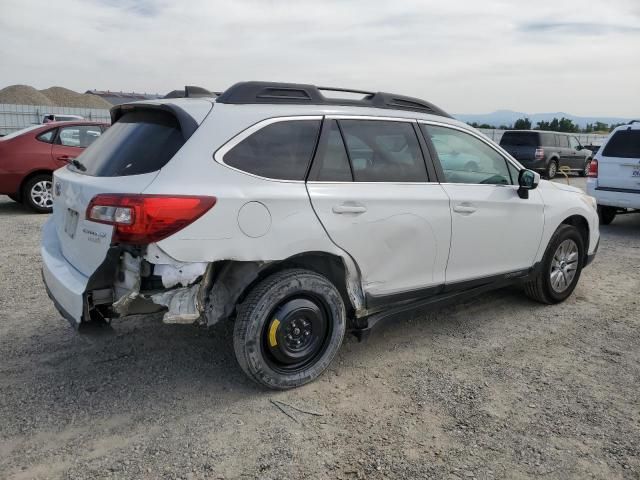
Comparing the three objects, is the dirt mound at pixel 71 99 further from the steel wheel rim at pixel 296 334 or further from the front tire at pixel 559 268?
the steel wheel rim at pixel 296 334

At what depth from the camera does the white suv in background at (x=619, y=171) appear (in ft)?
28.3

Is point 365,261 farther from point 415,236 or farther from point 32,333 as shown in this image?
point 32,333

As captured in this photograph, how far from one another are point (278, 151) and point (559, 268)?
3.17 meters

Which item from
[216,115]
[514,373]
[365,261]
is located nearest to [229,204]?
[216,115]

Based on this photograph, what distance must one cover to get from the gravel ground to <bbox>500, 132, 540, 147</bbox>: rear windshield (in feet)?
49.9

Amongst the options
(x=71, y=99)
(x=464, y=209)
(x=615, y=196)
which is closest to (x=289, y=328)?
(x=464, y=209)

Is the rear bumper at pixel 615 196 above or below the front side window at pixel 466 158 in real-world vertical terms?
below

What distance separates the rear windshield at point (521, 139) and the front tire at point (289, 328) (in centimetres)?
1721

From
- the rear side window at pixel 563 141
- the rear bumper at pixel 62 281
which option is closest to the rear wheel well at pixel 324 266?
the rear bumper at pixel 62 281

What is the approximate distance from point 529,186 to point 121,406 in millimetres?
3443

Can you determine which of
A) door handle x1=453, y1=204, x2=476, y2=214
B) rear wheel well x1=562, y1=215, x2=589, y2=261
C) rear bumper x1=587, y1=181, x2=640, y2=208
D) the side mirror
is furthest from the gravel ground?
rear bumper x1=587, y1=181, x2=640, y2=208

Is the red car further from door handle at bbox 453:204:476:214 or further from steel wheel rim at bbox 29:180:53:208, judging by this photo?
door handle at bbox 453:204:476:214

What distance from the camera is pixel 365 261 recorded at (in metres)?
3.51

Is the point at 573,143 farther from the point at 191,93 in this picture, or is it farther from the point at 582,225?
the point at 191,93
